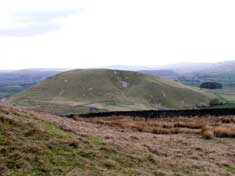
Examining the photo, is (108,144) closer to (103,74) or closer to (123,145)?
(123,145)

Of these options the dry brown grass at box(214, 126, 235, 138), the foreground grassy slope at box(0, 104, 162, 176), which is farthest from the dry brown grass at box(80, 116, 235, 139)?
the foreground grassy slope at box(0, 104, 162, 176)

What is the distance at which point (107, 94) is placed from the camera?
6491 inches

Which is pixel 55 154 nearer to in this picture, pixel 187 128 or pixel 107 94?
pixel 187 128

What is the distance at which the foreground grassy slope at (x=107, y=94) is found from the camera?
14439 cm

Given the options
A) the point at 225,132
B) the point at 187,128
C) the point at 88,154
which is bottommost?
the point at 187,128

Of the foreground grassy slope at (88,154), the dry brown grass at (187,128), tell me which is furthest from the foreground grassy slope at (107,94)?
the foreground grassy slope at (88,154)

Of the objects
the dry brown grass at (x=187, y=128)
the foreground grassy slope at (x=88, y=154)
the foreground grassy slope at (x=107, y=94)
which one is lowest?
the foreground grassy slope at (x=107, y=94)

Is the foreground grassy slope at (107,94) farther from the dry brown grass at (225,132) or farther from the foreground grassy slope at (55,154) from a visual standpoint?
the foreground grassy slope at (55,154)

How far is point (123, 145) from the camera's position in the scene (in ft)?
48.5

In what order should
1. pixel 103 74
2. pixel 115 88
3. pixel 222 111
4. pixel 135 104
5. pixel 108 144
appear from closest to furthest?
pixel 108 144 < pixel 222 111 < pixel 135 104 < pixel 115 88 < pixel 103 74

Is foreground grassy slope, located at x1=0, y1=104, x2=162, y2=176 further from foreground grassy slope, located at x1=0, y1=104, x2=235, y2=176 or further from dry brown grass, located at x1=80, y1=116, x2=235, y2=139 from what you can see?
dry brown grass, located at x1=80, y1=116, x2=235, y2=139

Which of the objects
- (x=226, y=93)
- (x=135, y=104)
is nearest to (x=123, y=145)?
(x=135, y=104)

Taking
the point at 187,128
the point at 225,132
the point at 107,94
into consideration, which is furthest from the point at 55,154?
the point at 107,94

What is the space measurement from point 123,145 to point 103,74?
180041 mm
